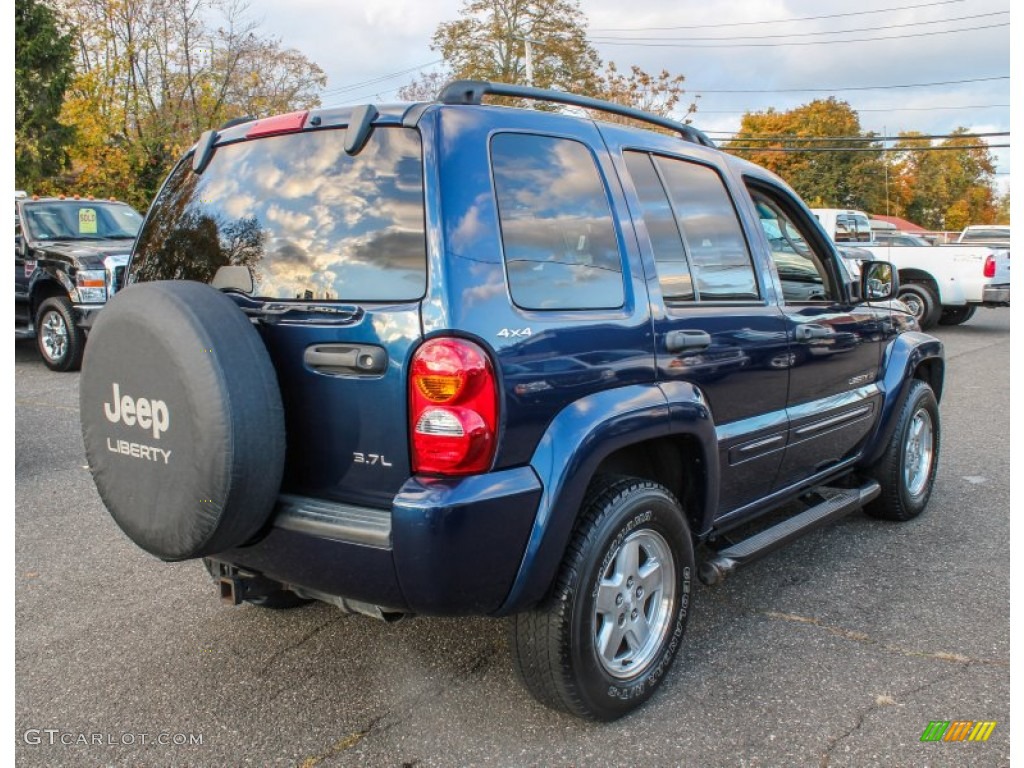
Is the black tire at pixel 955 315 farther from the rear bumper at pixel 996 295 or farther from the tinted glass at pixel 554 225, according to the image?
the tinted glass at pixel 554 225

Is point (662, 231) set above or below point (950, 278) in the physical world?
above

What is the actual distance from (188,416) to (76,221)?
9.87 m

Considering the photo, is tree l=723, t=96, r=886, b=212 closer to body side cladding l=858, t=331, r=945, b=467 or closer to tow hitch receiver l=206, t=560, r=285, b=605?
body side cladding l=858, t=331, r=945, b=467

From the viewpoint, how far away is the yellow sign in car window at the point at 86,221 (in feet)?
36.2

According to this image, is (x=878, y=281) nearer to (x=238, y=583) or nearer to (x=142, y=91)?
(x=238, y=583)

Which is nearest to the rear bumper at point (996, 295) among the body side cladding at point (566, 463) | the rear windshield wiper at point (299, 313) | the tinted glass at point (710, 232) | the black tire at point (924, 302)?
the black tire at point (924, 302)

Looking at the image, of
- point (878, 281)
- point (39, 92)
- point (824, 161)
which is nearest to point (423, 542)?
point (878, 281)

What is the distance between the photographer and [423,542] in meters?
2.43

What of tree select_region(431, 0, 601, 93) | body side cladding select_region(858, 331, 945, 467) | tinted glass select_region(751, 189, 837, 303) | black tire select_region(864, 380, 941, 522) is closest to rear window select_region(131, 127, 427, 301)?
tinted glass select_region(751, 189, 837, 303)

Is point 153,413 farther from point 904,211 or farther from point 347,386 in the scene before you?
point 904,211

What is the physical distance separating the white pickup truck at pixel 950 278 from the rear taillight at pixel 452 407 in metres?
14.1

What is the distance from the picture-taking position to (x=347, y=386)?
2619 millimetres

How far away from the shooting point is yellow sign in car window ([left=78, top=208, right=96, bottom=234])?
11.0 meters

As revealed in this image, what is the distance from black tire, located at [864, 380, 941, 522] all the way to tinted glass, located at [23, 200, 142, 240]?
31.0ft
